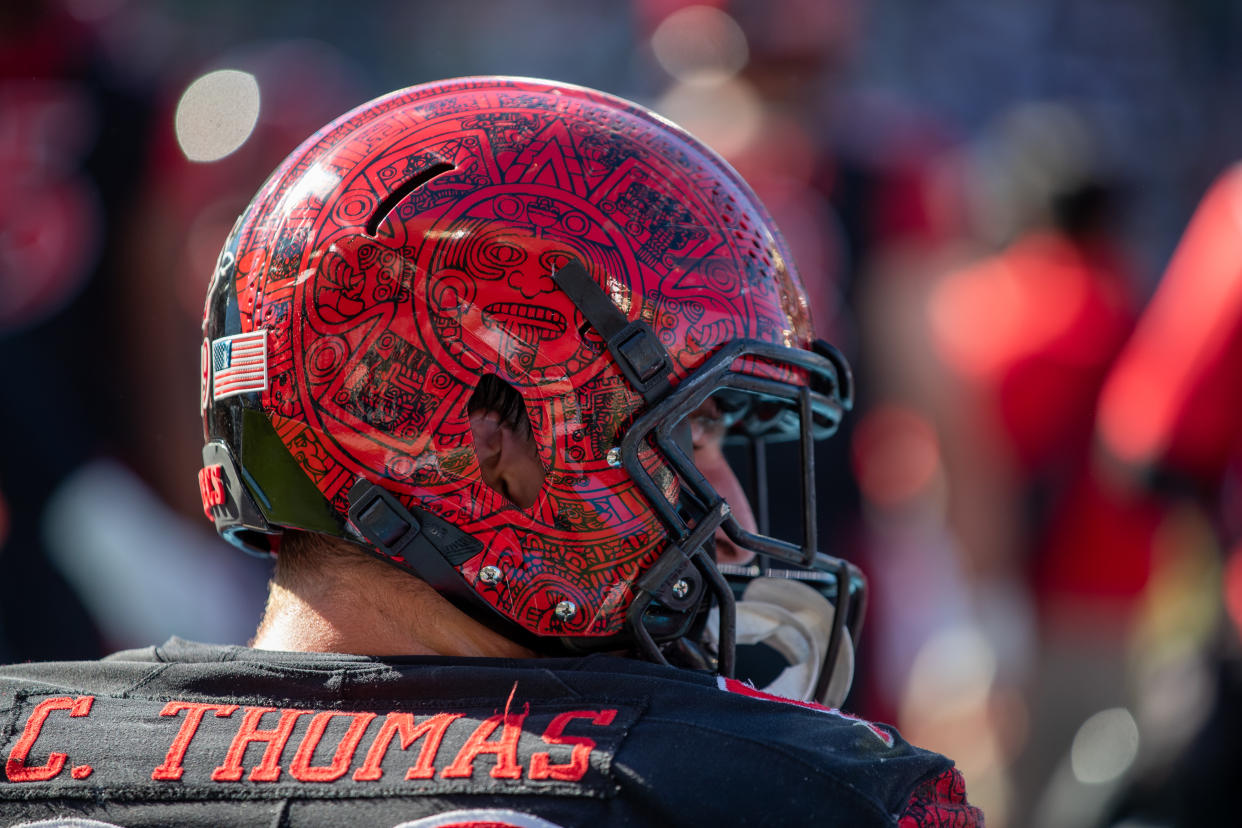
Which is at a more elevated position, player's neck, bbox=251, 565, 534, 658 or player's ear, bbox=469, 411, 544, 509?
player's ear, bbox=469, 411, 544, 509

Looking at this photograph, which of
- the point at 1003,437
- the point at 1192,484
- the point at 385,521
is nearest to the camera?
the point at 385,521

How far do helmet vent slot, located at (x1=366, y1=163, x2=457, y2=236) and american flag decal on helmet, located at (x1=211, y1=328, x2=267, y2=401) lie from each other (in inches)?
8.5

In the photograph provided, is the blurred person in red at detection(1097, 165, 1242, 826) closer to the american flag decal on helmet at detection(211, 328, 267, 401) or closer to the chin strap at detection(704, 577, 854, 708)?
the chin strap at detection(704, 577, 854, 708)

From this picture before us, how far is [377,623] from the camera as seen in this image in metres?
1.70

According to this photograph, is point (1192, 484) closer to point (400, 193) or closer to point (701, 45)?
point (701, 45)

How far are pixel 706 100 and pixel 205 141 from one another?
6.03 ft

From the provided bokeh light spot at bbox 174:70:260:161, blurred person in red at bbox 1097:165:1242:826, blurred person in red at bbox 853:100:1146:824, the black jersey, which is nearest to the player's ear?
the black jersey

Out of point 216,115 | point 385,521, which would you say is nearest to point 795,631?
point 385,521

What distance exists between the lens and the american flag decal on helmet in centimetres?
176

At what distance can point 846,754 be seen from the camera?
142 cm

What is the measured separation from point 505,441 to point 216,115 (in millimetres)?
3344

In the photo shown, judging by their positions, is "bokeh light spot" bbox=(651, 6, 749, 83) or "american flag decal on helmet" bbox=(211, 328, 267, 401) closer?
"american flag decal on helmet" bbox=(211, 328, 267, 401)

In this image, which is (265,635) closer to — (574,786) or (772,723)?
(574,786)

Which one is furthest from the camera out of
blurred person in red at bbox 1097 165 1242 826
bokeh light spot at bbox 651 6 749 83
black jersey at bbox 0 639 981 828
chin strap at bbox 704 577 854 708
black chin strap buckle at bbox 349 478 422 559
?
bokeh light spot at bbox 651 6 749 83
